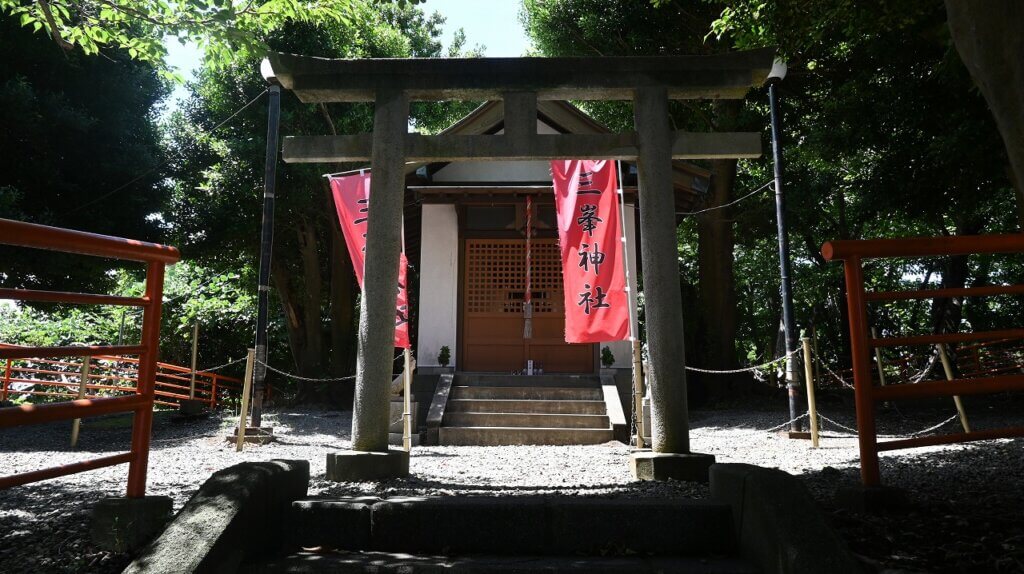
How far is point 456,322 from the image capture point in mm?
12984

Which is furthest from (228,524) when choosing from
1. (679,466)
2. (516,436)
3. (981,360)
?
(981,360)

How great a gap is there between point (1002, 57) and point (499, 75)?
13.0ft

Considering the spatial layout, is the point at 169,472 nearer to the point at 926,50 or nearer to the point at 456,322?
the point at 456,322

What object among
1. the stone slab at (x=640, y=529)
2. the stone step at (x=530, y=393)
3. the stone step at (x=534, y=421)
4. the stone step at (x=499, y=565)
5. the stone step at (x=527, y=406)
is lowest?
the stone step at (x=499, y=565)

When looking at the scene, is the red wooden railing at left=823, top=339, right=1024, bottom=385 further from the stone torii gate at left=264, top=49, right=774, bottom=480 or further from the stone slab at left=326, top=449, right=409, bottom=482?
the stone slab at left=326, top=449, right=409, bottom=482

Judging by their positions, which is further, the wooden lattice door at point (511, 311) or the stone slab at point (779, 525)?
the wooden lattice door at point (511, 311)

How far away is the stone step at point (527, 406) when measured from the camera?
1075 cm

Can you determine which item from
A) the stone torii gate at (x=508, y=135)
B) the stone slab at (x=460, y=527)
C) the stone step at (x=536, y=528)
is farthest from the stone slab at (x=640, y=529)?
the stone torii gate at (x=508, y=135)

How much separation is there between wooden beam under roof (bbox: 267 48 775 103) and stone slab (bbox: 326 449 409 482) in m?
3.26

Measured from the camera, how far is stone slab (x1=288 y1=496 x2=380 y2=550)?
3.53 metres

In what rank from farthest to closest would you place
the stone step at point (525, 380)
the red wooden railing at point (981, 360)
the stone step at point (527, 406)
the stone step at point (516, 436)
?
the stone step at point (525, 380)
the stone step at point (527, 406)
the stone step at point (516, 436)
the red wooden railing at point (981, 360)

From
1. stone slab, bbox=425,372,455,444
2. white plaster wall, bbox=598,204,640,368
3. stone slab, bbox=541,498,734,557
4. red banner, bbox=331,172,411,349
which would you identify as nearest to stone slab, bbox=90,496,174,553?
stone slab, bbox=541,498,734,557

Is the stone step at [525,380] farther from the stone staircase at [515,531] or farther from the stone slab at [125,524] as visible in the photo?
the stone slab at [125,524]

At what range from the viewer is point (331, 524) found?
357cm
